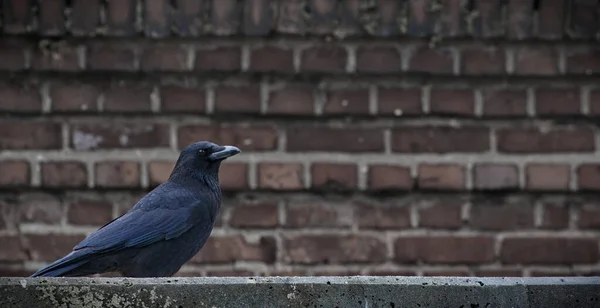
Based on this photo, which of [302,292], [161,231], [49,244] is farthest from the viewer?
[49,244]

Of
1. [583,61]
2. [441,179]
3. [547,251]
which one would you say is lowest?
[547,251]

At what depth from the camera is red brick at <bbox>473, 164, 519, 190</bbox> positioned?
10.3ft

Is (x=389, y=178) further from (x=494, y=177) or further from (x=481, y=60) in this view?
(x=481, y=60)

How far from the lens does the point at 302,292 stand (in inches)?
63.7

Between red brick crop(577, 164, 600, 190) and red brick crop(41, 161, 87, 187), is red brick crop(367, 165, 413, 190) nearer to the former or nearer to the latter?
red brick crop(577, 164, 600, 190)

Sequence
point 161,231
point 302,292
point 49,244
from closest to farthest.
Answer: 1. point 302,292
2. point 161,231
3. point 49,244

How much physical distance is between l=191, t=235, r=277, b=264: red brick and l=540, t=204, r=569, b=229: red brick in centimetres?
85

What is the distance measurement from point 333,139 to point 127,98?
0.66 metres

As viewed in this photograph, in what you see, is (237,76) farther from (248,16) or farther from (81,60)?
(81,60)

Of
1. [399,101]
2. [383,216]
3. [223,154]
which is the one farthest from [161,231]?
[399,101]

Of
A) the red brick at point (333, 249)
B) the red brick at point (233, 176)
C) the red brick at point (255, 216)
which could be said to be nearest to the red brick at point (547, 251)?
the red brick at point (333, 249)

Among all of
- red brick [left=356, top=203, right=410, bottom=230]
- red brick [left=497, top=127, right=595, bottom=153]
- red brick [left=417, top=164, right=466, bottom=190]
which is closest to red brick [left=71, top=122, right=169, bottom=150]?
red brick [left=356, top=203, right=410, bottom=230]

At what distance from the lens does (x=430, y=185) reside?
314 centimetres

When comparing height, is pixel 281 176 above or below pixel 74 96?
below
